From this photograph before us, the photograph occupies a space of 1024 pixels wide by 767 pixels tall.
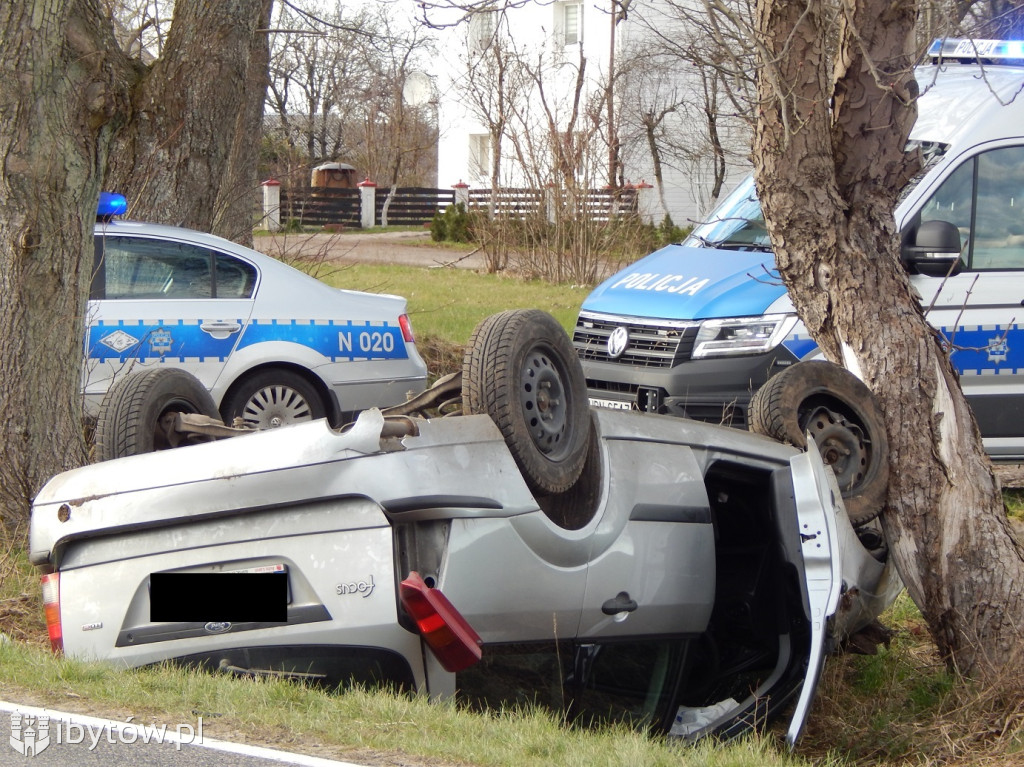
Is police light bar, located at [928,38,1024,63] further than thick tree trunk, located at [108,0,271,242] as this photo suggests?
No

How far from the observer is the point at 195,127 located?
973cm

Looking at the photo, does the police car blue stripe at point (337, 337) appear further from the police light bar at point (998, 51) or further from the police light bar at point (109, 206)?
the police light bar at point (998, 51)

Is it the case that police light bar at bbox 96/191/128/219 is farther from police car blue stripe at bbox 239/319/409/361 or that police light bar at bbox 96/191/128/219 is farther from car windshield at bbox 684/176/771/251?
car windshield at bbox 684/176/771/251

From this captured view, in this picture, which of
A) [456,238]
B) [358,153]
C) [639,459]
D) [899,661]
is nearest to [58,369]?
[639,459]

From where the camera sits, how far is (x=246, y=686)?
3605 mm

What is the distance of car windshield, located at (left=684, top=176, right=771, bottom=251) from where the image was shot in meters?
7.76

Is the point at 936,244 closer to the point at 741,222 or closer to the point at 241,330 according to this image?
the point at 741,222

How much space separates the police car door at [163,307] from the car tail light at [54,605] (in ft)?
13.5

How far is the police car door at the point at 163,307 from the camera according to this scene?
787cm

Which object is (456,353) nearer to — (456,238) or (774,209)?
(774,209)

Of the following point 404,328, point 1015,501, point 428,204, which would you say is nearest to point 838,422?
point 1015,501

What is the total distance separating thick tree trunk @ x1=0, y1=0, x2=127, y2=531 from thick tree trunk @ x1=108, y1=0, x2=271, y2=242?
Answer: 8.57 feet

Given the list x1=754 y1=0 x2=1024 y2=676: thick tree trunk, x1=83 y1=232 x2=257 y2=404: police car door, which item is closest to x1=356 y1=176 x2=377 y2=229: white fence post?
x1=83 y1=232 x2=257 y2=404: police car door

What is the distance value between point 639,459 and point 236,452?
1.31 metres
